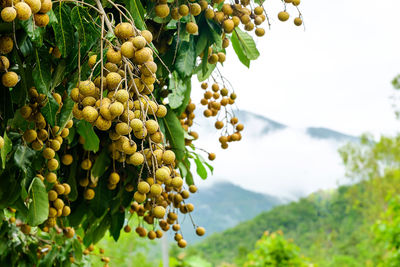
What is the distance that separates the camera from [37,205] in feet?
3.38

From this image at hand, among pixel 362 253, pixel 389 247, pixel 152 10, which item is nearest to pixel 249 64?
pixel 152 10

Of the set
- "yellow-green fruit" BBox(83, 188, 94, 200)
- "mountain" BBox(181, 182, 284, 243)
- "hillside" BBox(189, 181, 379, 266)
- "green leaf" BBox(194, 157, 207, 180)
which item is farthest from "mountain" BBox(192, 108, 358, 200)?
"yellow-green fruit" BBox(83, 188, 94, 200)

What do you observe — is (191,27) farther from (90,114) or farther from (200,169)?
(200,169)

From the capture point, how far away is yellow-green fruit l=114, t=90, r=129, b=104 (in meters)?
0.60

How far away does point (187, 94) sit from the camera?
4.04 ft

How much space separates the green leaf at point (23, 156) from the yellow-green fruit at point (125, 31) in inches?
19.5

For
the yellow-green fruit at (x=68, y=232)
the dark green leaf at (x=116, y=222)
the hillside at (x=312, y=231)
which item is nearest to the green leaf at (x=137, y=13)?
the dark green leaf at (x=116, y=222)

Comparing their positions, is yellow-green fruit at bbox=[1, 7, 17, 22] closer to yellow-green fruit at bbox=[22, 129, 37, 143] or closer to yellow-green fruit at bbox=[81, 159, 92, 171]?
yellow-green fruit at bbox=[22, 129, 37, 143]

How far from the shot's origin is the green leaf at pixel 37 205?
3.36 ft

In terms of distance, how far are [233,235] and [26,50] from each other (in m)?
12.7

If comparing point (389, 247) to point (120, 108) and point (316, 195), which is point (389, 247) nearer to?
point (120, 108)

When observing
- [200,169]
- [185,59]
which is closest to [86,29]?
[185,59]

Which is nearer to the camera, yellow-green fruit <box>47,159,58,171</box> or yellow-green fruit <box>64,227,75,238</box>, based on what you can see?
yellow-green fruit <box>47,159,58,171</box>

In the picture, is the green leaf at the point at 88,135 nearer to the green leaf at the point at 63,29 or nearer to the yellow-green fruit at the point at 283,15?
the green leaf at the point at 63,29
